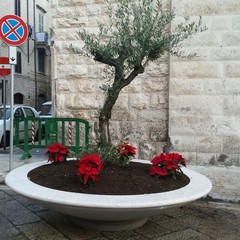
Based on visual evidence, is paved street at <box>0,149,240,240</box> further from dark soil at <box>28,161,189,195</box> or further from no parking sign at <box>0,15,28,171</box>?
no parking sign at <box>0,15,28,171</box>

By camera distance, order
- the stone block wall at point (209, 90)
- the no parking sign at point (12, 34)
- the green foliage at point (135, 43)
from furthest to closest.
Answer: the stone block wall at point (209, 90)
the no parking sign at point (12, 34)
the green foliage at point (135, 43)

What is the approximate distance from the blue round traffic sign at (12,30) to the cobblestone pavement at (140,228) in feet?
10.1

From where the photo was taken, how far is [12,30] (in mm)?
6293

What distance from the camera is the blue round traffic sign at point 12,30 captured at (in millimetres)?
6215

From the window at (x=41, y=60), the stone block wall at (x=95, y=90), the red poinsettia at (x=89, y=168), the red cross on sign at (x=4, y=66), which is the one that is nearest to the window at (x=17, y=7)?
the window at (x=41, y=60)

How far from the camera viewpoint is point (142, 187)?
10.2ft

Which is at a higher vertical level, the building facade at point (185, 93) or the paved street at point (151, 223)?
the building facade at point (185, 93)

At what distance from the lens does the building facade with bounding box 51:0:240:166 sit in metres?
6.85

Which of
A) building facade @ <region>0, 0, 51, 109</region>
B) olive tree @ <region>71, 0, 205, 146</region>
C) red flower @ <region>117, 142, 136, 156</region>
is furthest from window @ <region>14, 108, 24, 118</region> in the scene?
building facade @ <region>0, 0, 51, 109</region>

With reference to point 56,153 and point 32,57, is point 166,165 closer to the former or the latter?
point 56,153

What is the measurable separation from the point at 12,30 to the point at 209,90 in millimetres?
3934

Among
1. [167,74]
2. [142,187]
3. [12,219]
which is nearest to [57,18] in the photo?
[167,74]

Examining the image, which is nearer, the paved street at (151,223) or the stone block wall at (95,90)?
the paved street at (151,223)

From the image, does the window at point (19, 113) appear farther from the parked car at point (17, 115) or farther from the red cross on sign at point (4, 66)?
the red cross on sign at point (4, 66)
